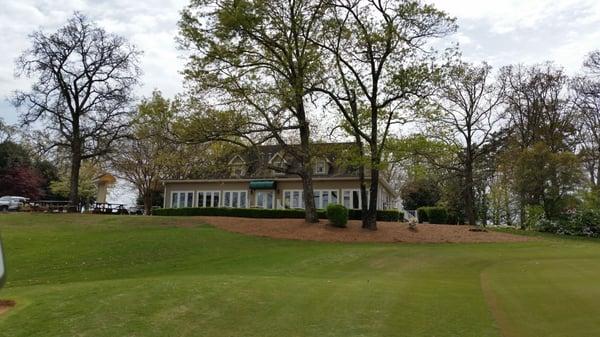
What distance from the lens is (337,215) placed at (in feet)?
98.8

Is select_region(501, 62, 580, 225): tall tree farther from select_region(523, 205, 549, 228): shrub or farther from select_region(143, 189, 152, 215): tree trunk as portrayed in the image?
select_region(143, 189, 152, 215): tree trunk

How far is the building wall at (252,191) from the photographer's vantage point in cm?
4366

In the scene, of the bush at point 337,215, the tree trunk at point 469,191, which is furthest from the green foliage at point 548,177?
the bush at point 337,215

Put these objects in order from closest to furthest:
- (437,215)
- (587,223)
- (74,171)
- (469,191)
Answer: (587,223)
(74,171)
(469,191)
(437,215)

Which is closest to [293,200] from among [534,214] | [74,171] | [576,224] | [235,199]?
[235,199]

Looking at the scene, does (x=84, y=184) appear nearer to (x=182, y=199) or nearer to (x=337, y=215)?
(x=182, y=199)

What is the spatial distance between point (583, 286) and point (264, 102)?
2068 centimetres

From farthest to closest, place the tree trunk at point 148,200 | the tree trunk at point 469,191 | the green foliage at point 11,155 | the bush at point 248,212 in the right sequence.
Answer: the green foliage at point 11,155 < the tree trunk at point 148,200 < the tree trunk at point 469,191 < the bush at point 248,212

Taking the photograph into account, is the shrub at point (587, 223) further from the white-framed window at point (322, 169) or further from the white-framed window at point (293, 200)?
the white-framed window at point (293, 200)

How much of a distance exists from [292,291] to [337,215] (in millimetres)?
18805

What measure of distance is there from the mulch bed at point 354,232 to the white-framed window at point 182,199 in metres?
17.0

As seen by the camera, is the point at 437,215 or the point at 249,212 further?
the point at 437,215

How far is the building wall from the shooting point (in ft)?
143

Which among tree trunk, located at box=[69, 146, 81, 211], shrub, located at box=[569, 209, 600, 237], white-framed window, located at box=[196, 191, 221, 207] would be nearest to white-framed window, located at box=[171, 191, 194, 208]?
white-framed window, located at box=[196, 191, 221, 207]
